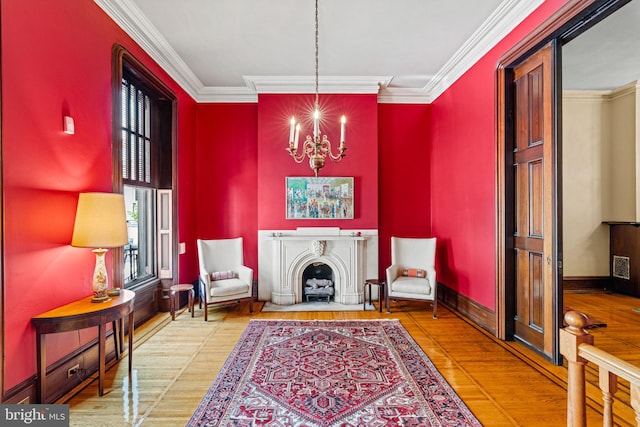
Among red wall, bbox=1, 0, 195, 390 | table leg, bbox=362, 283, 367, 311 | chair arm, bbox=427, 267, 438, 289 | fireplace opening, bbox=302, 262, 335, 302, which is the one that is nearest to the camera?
red wall, bbox=1, 0, 195, 390

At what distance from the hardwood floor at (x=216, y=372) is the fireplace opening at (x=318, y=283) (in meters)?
1.32

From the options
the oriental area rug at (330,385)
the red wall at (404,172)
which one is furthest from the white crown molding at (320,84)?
the oriental area rug at (330,385)

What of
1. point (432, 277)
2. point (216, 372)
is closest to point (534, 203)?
point (432, 277)

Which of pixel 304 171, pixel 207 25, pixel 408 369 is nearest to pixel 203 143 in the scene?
pixel 304 171

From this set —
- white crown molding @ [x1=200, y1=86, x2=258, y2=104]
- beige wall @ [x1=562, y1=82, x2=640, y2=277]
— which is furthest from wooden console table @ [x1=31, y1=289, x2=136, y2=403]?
beige wall @ [x1=562, y1=82, x2=640, y2=277]

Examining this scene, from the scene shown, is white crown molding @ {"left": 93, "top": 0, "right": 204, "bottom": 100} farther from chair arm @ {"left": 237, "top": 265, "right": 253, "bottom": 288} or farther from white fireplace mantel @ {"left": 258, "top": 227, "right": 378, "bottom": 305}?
chair arm @ {"left": 237, "top": 265, "right": 253, "bottom": 288}

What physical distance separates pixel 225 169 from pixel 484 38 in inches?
166

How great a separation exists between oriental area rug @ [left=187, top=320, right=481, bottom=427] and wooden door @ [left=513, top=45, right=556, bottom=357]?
116 centimetres

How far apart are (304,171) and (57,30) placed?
3.41 meters

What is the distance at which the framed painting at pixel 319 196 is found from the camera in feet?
17.3

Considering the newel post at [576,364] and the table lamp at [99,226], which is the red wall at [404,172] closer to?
the table lamp at [99,226]

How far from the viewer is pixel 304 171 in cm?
533

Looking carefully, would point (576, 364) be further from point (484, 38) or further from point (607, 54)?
point (607, 54)

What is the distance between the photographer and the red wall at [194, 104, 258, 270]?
560 centimetres
